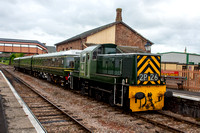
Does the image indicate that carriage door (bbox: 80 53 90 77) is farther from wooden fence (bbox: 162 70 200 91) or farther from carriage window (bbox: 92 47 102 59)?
wooden fence (bbox: 162 70 200 91)

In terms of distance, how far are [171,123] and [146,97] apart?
1.42 m

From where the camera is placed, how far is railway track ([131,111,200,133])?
6277mm

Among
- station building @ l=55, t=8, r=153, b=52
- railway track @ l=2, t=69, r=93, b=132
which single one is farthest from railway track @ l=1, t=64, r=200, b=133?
station building @ l=55, t=8, r=153, b=52

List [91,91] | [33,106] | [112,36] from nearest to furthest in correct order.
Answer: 1. [33,106]
2. [91,91]
3. [112,36]

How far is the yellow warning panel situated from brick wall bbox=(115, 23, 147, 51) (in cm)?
1858

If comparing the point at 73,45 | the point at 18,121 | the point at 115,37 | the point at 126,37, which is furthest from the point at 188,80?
the point at 73,45

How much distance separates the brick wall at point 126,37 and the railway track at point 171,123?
753 inches

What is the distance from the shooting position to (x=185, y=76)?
1491 cm

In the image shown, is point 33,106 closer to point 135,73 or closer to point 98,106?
point 98,106

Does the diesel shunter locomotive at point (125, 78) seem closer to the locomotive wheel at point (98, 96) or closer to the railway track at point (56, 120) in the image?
the locomotive wheel at point (98, 96)

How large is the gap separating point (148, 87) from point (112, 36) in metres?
19.4

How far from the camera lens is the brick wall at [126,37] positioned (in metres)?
26.9

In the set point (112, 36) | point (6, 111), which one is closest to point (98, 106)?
point (6, 111)

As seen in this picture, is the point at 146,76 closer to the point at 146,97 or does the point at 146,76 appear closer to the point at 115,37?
the point at 146,97
